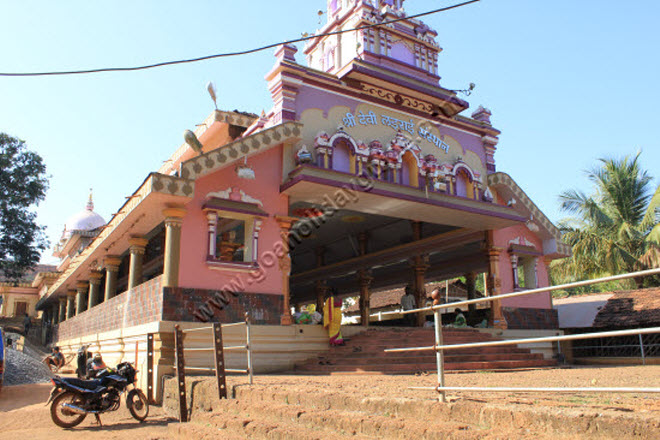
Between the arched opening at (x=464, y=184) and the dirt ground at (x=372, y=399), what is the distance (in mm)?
7515

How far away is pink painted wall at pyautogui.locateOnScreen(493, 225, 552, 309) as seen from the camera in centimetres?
1505

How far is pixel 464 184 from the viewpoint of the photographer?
48.8 ft

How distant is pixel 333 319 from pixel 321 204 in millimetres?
2985

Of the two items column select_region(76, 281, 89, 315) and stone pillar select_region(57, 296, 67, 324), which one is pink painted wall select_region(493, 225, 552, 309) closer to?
column select_region(76, 281, 89, 315)

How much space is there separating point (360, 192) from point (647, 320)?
367 inches

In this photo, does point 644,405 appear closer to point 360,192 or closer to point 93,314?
point 360,192

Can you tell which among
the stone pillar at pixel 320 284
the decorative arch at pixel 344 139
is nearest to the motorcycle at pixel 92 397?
the decorative arch at pixel 344 139

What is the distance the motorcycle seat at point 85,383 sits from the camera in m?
7.88

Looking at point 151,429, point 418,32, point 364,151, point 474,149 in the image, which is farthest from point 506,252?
point 151,429

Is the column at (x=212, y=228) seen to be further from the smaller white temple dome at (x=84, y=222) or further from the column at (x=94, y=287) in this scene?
the smaller white temple dome at (x=84, y=222)

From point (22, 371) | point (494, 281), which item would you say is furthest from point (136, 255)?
point (494, 281)

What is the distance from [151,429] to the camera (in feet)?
24.3

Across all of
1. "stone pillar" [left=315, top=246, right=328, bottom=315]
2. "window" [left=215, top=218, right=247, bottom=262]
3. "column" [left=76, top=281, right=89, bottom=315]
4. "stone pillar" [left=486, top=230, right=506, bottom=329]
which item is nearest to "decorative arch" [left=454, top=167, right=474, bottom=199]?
"stone pillar" [left=486, top=230, right=506, bottom=329]

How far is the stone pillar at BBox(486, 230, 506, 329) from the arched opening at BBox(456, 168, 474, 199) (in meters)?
1.26
